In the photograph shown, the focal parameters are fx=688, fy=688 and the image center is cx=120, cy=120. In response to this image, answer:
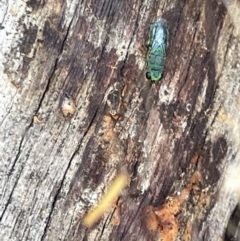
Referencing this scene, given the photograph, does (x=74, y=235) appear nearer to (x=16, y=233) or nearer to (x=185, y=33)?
(x=16, y=233)

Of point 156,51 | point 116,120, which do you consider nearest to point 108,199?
point 116,120

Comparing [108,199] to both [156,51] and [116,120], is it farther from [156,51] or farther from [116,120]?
[156,51]

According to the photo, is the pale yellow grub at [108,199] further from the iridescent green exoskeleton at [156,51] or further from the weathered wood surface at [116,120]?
the iridescent green exoskeleton at [156,51]

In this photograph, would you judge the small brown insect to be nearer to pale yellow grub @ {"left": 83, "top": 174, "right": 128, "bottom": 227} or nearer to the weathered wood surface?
the weathered wood surface

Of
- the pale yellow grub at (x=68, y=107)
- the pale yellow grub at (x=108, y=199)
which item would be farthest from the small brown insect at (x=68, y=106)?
the pale yellow grub at (x=108, y=199)

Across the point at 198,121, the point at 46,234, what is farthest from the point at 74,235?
the point at 198,121

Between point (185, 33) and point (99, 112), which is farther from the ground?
point (185, 33)

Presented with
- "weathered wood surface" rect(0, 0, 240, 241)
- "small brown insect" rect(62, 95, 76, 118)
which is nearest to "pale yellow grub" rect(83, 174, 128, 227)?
"weathered wood surface" rect(0, 0, 240, 241)
